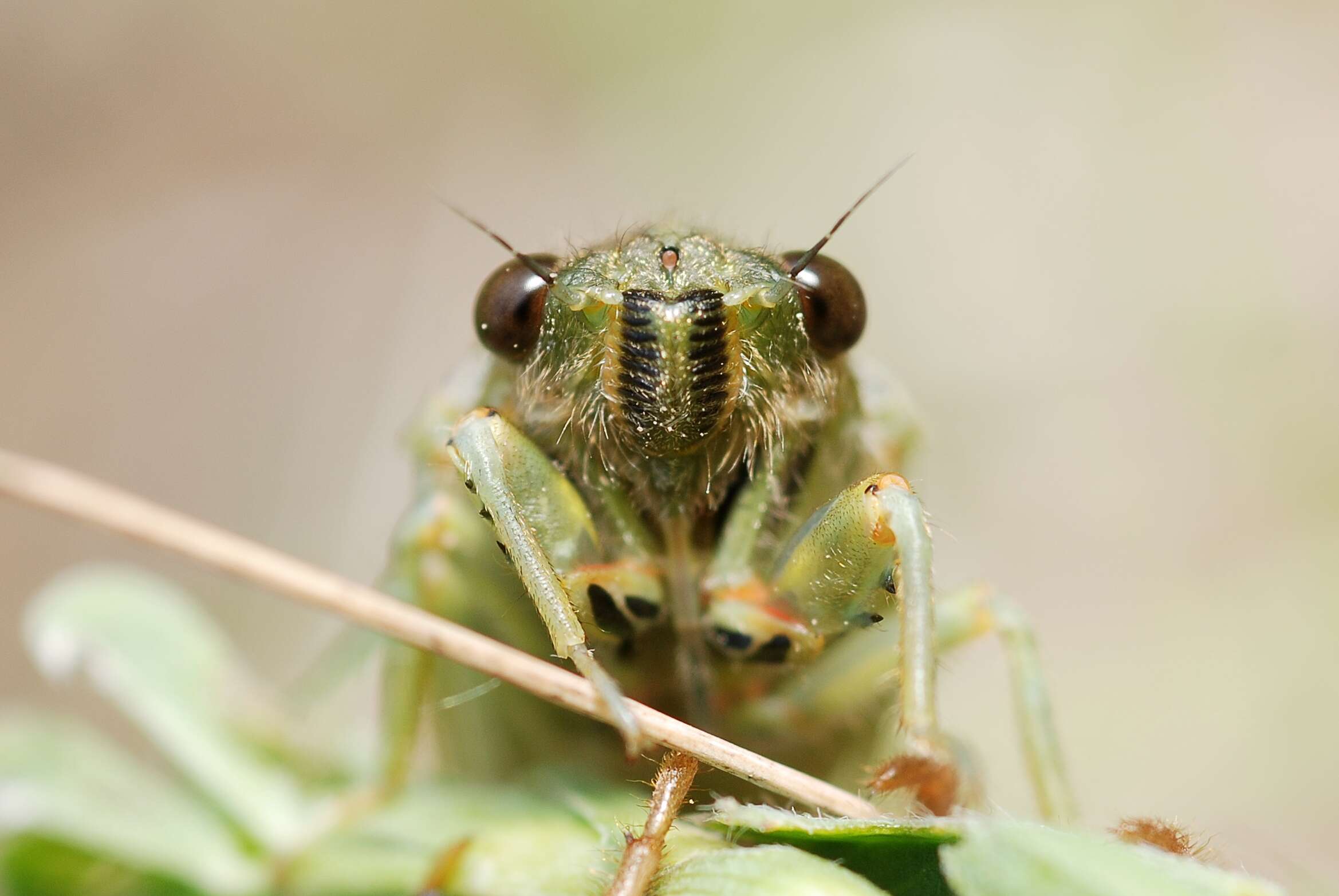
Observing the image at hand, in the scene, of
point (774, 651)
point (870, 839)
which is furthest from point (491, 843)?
point (870, 839)

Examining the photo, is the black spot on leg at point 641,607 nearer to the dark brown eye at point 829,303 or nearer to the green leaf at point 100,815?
the dark brown eye at point 829,303

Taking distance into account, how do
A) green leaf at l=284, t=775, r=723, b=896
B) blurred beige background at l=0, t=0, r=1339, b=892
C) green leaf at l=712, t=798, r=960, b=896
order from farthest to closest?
blurred beige background at l=0, t=0, r=1339, b=892 → green leaf at l=284, t=775, r=723, b=896 → green leaf at l=712, t=798, r=960, b=896

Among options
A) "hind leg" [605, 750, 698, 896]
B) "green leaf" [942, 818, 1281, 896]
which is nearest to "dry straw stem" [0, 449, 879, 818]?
"hind leg" [605, 750, 698, 896]

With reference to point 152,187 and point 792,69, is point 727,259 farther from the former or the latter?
point 792,69

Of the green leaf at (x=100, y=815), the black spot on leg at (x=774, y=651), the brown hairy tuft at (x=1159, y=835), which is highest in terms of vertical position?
the black spot on leg at (x=774, y=651)

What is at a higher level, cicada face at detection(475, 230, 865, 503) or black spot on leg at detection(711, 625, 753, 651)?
cicada face at detection(475, 230, 865, 503)

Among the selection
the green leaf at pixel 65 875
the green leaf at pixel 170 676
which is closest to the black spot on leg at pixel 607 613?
the green leaf at pixel 170 676

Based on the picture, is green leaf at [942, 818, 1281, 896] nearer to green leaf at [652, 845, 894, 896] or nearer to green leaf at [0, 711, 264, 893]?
green leaf at [652, 845, 894, 896]

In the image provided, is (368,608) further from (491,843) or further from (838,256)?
(838,256)
